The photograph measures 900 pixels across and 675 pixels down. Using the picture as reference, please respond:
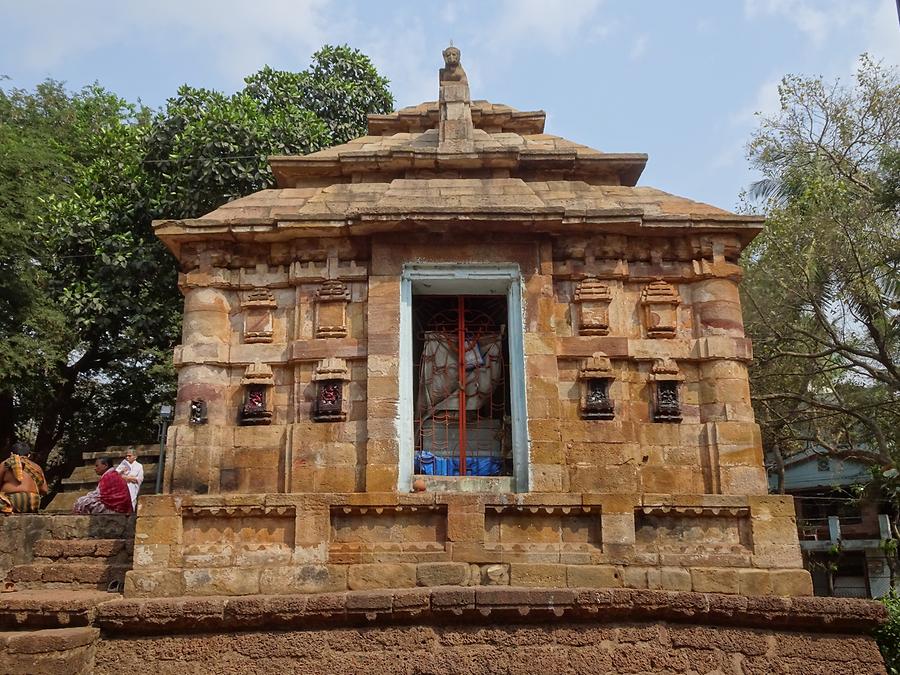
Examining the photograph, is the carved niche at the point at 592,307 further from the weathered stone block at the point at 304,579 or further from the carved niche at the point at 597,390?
the weathered stone block at the point at 304,579

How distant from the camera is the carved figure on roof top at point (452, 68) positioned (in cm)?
1081

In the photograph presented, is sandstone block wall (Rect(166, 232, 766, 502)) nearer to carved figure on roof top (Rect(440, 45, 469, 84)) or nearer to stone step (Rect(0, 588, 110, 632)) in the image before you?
stone step (Rect(0, 588, 110, 632))

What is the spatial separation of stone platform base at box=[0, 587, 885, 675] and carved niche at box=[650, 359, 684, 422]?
1.95 metres

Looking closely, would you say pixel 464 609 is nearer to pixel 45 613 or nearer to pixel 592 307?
pixel 592 307

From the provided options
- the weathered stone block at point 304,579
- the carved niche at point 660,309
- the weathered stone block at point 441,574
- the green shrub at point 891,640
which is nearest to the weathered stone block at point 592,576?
the weathered stone block at point 441,574

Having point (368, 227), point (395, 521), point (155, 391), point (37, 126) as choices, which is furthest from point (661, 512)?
point (37, 126)

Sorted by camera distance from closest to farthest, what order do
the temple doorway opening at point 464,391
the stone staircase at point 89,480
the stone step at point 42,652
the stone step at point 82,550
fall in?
the stone step at point 42,652
the stone step at point 82,550
the temple doorway opening at point 464,391
the stone staircase at point 89,480

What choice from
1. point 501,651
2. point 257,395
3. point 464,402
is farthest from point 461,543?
point 257,395

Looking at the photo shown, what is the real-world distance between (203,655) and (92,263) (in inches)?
546

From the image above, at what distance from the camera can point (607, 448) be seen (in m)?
8.23

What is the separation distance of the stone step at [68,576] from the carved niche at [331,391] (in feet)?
8.62

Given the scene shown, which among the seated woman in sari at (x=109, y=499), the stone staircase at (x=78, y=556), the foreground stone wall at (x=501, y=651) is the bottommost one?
the foreground stone wall at (x=501, y=651)

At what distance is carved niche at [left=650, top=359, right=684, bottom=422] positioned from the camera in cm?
838

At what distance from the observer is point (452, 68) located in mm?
10875
